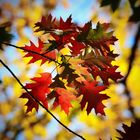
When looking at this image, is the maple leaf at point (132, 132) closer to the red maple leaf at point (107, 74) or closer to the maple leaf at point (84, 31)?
the red maple leaf at point (107, 74)

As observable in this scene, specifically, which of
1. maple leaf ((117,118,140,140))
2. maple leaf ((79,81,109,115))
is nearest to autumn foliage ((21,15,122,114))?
maple leaf ((79,81,109,115))

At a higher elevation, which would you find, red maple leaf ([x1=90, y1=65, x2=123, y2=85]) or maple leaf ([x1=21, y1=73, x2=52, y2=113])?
maple leaf ([x1=21, y1=73, x2=52, y2=113])

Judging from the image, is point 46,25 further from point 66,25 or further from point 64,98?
point 64,98

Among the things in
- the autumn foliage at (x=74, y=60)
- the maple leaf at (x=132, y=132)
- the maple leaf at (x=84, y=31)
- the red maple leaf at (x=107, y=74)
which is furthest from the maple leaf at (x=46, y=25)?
the maple leaf at (x=132, y=132)

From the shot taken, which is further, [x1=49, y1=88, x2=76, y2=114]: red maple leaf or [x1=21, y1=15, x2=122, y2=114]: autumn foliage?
[x1=49, y1=88, x2=76, y2=114]: red maple leaf

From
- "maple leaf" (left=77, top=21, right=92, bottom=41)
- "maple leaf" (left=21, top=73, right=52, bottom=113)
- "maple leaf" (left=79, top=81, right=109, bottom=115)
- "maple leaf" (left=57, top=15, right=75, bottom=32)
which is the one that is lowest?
"maple leaf" (left=79, top=81, right=109, bottom=115)

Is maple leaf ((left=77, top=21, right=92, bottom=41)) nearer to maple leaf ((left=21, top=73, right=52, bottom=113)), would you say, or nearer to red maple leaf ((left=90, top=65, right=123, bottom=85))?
red maple leaf ((left=90, top=65, right=123, bottom=85))

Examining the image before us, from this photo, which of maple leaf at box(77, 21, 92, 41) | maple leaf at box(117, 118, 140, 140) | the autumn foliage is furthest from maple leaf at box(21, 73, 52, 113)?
maple leaf at box(117, 118, 140, 140)

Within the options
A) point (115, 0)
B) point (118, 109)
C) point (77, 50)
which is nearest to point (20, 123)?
point (118, 109)
